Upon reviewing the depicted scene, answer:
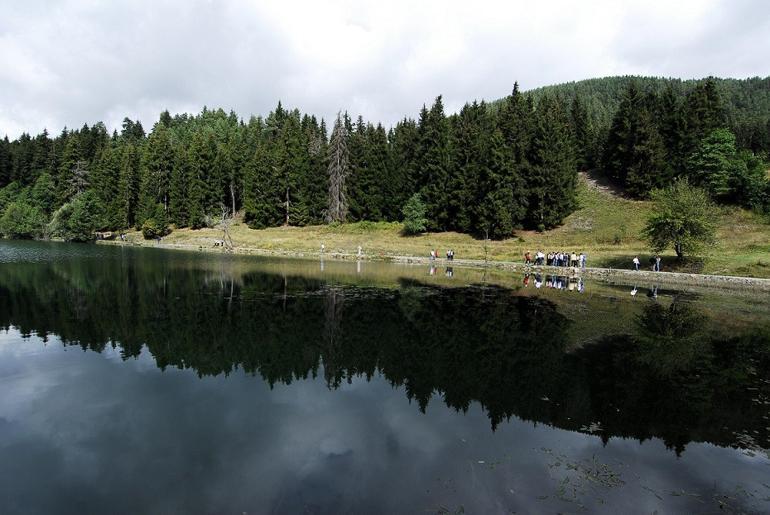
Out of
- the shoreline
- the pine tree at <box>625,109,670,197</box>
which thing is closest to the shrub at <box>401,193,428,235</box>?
the shoreline

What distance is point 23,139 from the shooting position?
4668 inches

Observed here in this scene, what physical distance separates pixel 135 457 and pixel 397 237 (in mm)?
62391

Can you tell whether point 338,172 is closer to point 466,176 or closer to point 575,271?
point 466,176

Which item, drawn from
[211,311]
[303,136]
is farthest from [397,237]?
[211,311]

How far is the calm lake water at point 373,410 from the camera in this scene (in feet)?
26.2

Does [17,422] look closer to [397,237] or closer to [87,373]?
[87,373]

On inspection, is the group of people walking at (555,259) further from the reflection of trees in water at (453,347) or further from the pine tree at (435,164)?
the reflection of trees in water at (453,347)

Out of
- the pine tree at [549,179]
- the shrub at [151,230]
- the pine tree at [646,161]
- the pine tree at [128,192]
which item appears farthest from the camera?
the pine tree at [128,192]

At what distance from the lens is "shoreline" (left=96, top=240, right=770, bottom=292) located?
37906 millimetres

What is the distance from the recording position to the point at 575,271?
46.2 meters

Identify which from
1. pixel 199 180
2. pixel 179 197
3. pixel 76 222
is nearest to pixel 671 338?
pixel 199 180

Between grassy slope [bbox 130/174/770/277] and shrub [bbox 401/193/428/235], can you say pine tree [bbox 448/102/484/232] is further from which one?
shrub [bbox 401/193/428/235]

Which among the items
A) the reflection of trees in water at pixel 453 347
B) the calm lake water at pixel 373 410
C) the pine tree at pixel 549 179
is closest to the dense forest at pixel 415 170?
the pine tree at pixel 549 179

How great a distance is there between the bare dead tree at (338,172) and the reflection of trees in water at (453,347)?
52.2 metres
